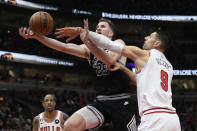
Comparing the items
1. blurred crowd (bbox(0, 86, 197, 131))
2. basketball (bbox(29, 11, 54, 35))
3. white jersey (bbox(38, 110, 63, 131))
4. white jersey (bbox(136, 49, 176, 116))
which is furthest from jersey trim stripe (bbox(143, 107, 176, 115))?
blurred crowd (bbox(0, 86, 197, 131))

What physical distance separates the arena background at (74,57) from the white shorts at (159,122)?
45.7 feet

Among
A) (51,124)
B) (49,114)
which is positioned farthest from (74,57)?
(51,124)

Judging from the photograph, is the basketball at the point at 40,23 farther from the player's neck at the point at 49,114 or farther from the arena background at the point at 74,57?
the arena background at the point at 74,57

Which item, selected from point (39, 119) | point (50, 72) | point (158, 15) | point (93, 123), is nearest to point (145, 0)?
point (158, 15)

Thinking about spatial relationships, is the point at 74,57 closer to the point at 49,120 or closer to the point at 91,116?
the point at 49,120

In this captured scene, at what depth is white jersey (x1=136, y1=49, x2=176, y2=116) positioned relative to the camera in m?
3.36

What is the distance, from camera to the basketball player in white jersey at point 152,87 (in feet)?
10.7

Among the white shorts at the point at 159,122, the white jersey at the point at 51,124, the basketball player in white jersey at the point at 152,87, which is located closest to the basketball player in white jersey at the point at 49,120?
the white jersey at the point at 51,124

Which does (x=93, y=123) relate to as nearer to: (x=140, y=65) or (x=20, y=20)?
(x=140, y=65)

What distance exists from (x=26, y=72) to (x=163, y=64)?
72.8 ft

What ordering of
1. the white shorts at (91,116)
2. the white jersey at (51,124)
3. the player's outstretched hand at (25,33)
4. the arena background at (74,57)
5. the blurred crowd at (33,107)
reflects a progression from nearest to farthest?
1. the white shorts at (91,116)
2. the player's outstretched hand at (25,33)
3. the white jersey at (51,124)
4. the blurred crowd at (33,107)
5. the arena background at (74,57)

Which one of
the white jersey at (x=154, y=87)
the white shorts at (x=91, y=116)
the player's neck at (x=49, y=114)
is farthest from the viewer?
the player's neck at (x=49, y=114)

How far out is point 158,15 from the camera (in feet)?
83.0

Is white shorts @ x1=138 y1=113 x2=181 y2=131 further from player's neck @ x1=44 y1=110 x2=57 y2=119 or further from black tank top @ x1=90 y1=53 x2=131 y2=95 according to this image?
player's neck @ x1=44 y1=110 x2=57 y2=119
